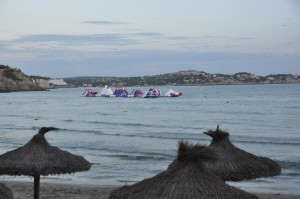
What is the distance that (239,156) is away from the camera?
416 inches

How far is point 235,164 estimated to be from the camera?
33.8 ft

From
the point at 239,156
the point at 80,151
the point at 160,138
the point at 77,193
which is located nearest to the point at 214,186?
the point at 239,156

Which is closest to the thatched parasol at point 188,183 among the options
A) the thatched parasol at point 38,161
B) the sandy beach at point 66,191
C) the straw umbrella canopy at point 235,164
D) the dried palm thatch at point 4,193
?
the dried palm thatch at point 4,193

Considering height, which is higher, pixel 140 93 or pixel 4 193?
pixel 4 193

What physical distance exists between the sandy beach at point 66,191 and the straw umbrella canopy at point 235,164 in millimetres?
5768

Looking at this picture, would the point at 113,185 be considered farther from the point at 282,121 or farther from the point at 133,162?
the point at 282,121

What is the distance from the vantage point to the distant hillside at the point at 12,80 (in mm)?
165750

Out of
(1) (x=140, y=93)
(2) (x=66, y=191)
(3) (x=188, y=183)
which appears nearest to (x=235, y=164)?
(3) (x=188, y=183)

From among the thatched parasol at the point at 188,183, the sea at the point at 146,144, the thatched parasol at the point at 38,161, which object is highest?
the thatched parasol at the point at 188,183

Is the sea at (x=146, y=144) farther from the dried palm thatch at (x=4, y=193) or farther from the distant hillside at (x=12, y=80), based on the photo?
the distant hillside at (x=12, y=80)

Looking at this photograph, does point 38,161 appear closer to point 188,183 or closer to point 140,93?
point 188,183

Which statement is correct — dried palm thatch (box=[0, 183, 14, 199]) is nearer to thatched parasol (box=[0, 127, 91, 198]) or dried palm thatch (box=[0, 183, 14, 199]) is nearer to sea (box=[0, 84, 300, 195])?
thatched parasol (box=[0, 127, 91, 198])

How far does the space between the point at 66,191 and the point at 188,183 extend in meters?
11.3

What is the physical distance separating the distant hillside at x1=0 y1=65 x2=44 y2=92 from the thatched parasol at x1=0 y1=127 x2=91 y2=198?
155852 mm
